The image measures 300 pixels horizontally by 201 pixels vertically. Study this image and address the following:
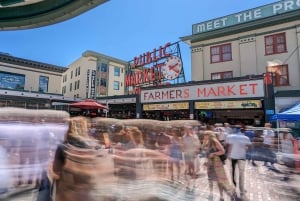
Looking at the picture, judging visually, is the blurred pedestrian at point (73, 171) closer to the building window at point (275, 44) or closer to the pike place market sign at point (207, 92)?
the pike place market sign at point (207, 92)

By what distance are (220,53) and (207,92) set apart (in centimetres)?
545

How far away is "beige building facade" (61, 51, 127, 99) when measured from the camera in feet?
117

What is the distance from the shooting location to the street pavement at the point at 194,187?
266cm

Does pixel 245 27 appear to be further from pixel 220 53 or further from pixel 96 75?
pixel 96 75

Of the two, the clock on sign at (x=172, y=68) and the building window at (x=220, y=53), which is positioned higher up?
the building window at (x=220, y=53)

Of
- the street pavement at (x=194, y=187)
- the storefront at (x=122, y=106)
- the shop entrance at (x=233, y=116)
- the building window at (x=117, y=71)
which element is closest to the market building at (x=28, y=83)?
the storefront at (x=122, y=106)

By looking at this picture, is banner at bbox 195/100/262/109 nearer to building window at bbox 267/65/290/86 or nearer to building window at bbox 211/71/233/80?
building window at bbox 267/65/290/86

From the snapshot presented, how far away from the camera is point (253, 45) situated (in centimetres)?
1881

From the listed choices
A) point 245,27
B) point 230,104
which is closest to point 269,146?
point 230,104

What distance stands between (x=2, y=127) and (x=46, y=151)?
3.22 feet

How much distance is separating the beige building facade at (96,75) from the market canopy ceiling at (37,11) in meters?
29.4

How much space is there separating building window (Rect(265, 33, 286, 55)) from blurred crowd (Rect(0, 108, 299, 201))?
967 cm

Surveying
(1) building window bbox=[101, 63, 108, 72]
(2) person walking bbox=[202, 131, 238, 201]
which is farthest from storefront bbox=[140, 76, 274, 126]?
(1) building window bbox=[101, 63, 108, 72]

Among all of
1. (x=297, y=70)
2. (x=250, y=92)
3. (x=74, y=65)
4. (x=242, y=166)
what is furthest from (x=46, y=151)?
(x=74, y=65)
